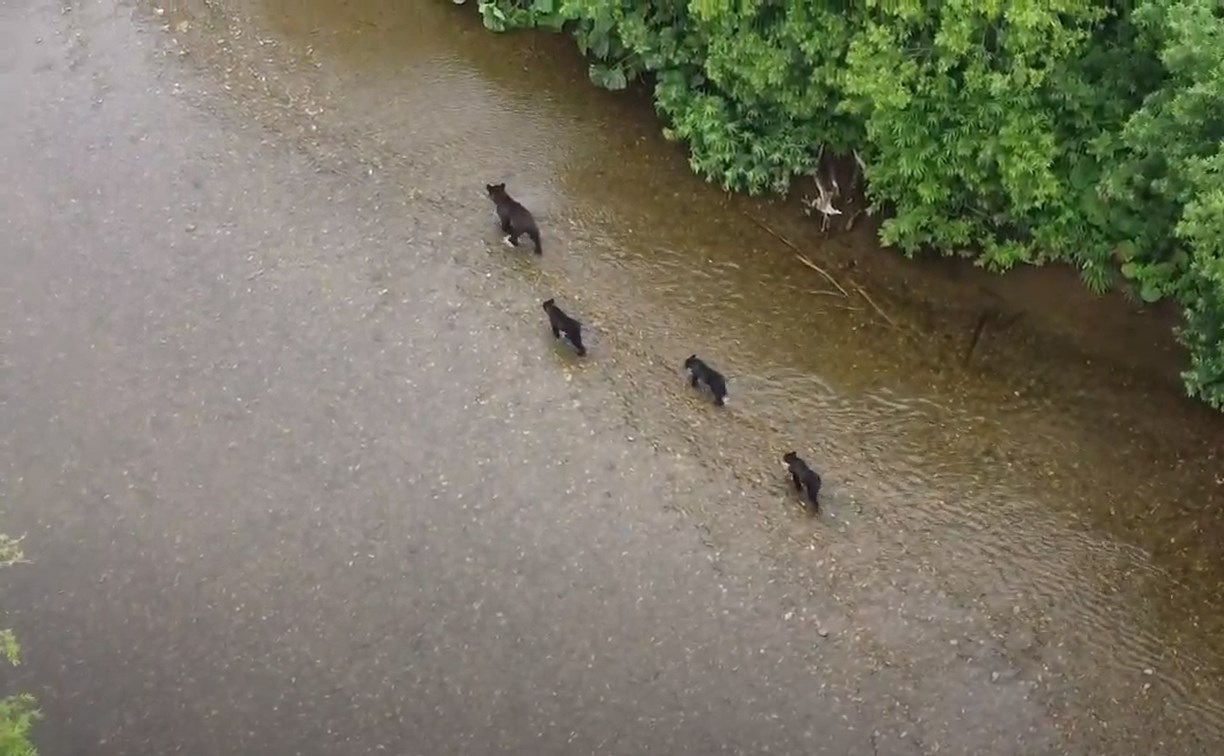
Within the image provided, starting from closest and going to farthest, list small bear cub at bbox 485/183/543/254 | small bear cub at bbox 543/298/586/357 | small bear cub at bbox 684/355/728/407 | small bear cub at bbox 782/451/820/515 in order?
small bear cub at bbox 782/451/820/515 → small bear cub at bbox 684/355/728/407 → small bear cub at bbox 543/298/586/357 → small bear cub at bbox 485/183/543/254

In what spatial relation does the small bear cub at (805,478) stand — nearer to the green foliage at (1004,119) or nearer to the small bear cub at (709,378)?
the small bear cub at (709,378)

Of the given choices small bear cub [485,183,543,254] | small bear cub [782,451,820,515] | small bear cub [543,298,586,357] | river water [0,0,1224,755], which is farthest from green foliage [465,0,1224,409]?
small bear cub [782,451,820,515]

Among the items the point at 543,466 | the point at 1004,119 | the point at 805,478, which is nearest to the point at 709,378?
the point at 805,478

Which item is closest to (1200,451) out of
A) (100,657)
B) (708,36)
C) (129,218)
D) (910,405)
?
(910,405)

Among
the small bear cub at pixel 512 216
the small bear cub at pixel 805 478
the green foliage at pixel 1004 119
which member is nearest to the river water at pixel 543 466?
the small bear cub at pixel 805 478

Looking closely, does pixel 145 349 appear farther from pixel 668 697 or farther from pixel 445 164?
pixel 668 697

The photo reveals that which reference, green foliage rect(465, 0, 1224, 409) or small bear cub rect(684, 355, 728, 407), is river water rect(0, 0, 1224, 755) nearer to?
small bear cub rect(684, 355, 728, 407)
